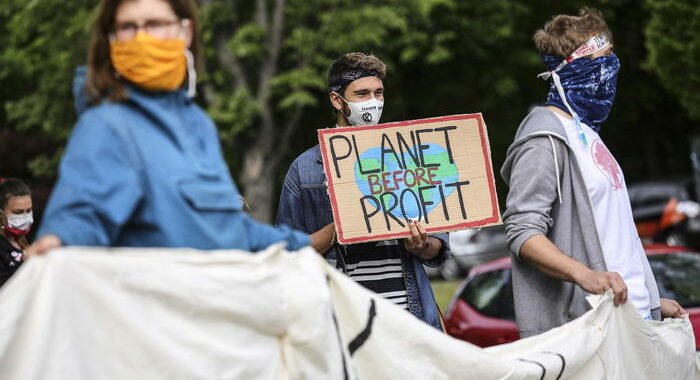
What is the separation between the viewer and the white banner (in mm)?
2703

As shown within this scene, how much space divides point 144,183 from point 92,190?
17cm

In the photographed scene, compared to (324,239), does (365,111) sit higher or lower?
higher

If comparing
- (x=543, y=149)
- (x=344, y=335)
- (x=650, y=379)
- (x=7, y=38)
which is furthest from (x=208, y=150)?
(x=7, y=38)

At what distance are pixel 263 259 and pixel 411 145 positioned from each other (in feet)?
5.87

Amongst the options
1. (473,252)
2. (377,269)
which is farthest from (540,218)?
(473,252)

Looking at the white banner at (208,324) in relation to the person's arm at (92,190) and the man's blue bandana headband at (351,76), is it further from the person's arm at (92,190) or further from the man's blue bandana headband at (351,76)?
the man's blue bandana headband at (351,76)

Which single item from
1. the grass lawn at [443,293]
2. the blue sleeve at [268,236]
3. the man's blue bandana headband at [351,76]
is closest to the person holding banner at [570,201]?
the man's blue bandana headband at [351,76]

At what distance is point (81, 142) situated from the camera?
117 inches

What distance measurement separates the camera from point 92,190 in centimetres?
288

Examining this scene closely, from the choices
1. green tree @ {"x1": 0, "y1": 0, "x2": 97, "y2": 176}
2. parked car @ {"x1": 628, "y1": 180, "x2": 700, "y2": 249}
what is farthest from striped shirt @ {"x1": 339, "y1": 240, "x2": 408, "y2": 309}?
green tree @ {"x1": 0, "y1": 0, "x2": 97, "y2": 176}

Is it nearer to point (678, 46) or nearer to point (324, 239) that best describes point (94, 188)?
point (324, 239)

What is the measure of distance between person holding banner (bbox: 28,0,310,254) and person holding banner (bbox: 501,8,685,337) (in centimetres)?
134

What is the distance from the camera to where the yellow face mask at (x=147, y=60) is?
310 cm

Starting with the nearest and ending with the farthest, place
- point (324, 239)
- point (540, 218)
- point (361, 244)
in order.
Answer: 1. point (540, 218)
2. point (324, 239)
3. point (361, 244)
